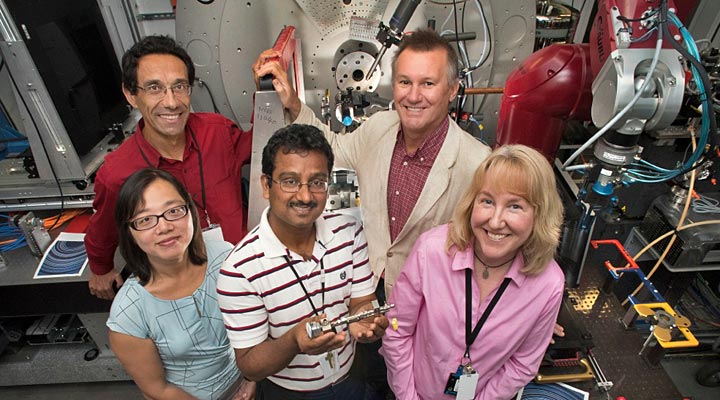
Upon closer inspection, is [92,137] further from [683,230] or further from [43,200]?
[683,230]

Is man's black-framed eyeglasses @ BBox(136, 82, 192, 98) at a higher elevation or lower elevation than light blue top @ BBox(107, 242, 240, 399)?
higher

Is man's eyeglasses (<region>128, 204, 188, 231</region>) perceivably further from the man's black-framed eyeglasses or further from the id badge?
the man's black-framed eyeglasses

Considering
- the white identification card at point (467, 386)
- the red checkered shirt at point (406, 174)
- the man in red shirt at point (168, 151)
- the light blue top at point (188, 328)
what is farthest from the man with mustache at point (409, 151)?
the light blue top at point (188, 328)

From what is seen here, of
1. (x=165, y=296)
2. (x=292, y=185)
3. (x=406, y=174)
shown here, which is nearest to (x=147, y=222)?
(x=165, y=296)

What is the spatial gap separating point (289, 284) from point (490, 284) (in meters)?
0.58

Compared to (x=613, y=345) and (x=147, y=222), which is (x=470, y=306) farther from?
(x=147, y=222)

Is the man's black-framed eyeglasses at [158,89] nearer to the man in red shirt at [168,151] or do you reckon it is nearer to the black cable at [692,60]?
the man in red shirt at [168,151]

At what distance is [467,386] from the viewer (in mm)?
1208

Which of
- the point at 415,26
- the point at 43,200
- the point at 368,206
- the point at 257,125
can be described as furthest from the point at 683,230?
the point at 43,200

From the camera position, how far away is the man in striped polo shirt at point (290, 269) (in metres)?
1.00

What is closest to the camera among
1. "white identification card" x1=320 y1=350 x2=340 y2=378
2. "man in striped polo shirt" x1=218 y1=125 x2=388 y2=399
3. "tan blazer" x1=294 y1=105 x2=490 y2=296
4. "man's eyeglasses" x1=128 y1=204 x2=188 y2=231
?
"man in striped polo shirt" x1=218 y1=125 x2=388 y2=399

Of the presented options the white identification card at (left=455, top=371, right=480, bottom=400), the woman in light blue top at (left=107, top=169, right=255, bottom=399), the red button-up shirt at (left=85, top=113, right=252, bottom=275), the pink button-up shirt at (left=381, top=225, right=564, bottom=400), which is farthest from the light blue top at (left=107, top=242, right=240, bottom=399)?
the white identification card at (left=455, top=371, right=480, bottom=400)

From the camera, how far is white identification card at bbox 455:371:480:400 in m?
1.18

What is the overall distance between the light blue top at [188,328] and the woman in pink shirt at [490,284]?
1.90 feet
